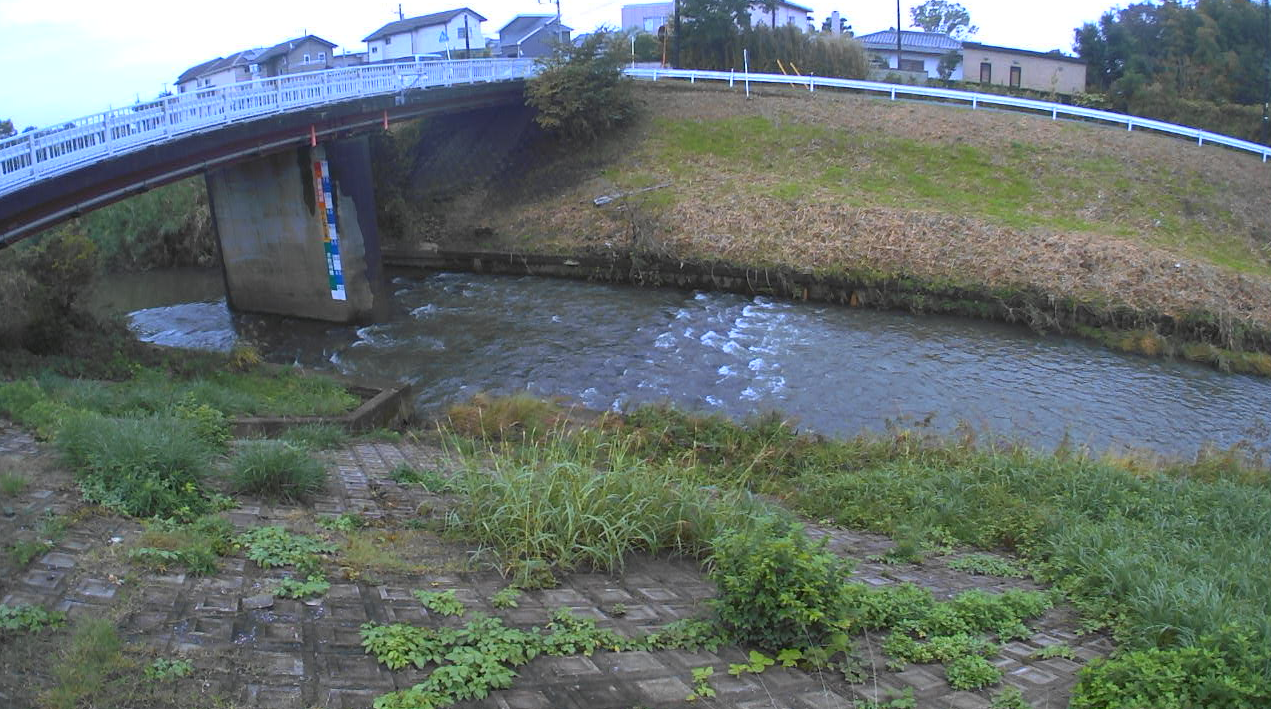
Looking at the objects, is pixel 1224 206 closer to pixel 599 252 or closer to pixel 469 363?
pixel 599 252

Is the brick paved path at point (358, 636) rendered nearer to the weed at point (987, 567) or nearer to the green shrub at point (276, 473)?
the green shrub at point (276, 473)

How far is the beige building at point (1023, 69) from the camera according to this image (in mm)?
43812

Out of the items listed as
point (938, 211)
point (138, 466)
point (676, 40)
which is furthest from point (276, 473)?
point (676, 40)

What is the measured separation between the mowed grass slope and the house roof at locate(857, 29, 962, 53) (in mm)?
26895

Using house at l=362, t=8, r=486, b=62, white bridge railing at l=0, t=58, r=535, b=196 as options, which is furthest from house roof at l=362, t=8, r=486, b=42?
white bridge railing at l=0, t=58, r=535, b=196

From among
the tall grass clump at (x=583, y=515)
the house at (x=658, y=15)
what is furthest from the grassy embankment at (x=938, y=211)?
the house at (x=658, y=15)

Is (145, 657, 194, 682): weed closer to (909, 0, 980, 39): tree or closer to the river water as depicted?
the river water

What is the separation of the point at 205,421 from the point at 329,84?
1540 centimetres

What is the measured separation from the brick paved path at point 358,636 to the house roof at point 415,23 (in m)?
61.4

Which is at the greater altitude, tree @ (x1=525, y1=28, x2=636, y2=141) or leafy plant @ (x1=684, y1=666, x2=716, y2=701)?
tree @ (x1=525, y1=28, x2=636, y2=141)

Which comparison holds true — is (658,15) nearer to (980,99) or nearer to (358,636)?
(980,99)

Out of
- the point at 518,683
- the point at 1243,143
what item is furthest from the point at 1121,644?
the point at 1243,143

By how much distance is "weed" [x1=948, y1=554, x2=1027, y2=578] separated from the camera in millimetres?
7352

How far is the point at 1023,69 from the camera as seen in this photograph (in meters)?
45.0
